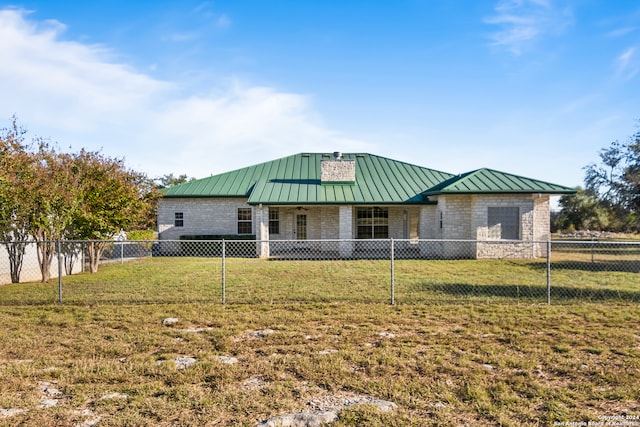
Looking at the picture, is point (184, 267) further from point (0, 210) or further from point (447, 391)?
point (447, 391)

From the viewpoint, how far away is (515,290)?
10.5 meters

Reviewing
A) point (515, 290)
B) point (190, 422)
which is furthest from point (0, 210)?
point (515, 290)

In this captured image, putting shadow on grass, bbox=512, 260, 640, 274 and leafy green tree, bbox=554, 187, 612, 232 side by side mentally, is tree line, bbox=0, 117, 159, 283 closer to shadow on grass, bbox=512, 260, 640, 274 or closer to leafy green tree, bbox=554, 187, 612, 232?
shadow on grass, bbox=512, 260, 640, 274

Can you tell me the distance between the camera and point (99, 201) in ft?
48.3

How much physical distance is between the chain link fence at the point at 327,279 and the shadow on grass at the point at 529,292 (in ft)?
0.07

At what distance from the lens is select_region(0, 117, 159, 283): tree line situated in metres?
11.9

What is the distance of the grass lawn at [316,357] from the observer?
13.6 feet

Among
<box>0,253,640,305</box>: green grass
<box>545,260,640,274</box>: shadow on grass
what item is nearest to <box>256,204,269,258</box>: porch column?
<box>0,253,640,305</box>: green grass

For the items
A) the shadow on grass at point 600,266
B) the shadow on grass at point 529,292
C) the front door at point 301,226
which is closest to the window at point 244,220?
the front door at point 301,226

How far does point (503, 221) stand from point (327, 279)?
425 inches

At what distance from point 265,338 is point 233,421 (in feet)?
8.39

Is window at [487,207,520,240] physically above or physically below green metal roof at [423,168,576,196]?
below

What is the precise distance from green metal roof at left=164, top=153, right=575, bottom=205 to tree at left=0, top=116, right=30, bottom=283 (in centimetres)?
991

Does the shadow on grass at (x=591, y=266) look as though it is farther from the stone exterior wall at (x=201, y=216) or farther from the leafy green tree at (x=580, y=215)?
the leafy green tree at (x=580, y=215)
